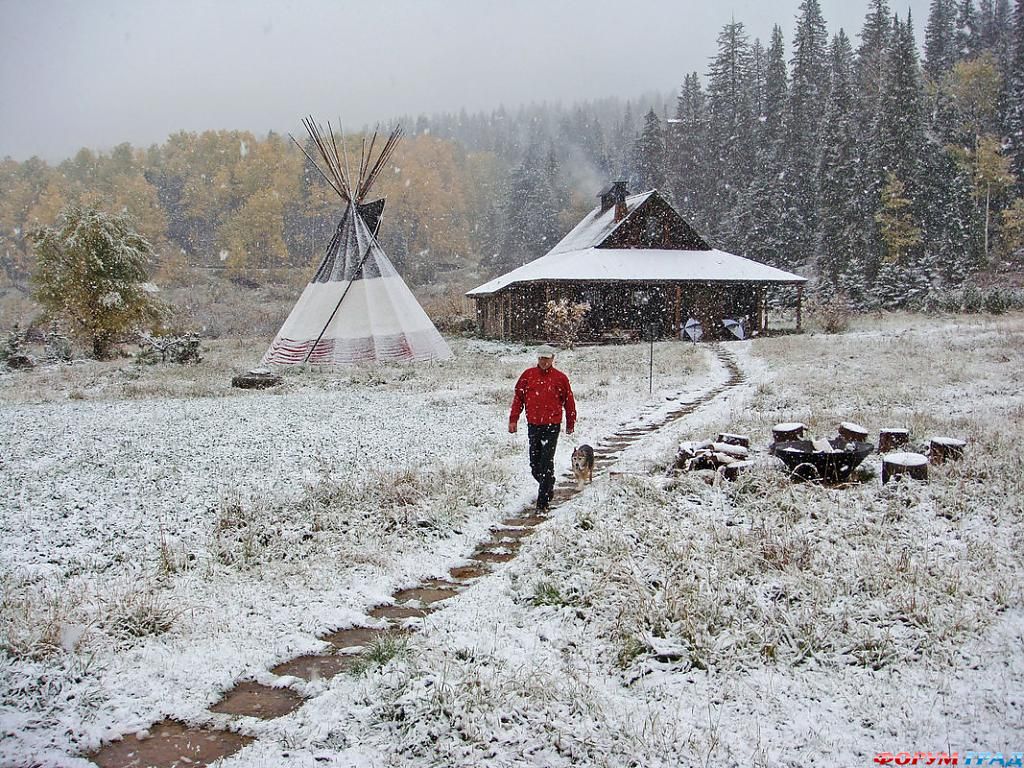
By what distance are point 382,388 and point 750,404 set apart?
29.9 ft

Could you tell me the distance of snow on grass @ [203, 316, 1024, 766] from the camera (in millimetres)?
3516

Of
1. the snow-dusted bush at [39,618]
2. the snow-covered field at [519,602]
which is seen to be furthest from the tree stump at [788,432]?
the snow-dusted bush at [39,618]

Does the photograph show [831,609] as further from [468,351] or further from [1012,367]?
[468,351]

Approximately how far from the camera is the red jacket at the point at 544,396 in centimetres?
780

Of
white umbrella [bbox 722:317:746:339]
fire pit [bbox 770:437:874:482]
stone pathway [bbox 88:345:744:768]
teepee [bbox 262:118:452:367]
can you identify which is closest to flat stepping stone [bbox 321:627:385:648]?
stone pathway [bbox 88:345:744:768]

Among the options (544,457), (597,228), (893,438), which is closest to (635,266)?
(597,228)

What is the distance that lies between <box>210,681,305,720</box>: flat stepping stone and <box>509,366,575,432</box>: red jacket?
4.22m

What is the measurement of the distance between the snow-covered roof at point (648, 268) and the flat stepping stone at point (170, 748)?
2432 centimetres

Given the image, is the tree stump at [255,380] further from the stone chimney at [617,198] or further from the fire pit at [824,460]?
the stone chimney at [617,198]

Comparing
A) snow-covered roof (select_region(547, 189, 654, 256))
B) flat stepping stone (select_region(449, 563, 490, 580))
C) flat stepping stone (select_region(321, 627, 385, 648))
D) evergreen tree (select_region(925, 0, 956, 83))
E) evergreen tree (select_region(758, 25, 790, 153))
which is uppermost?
evergreen tree (select_region(925, 0, 956, 83))

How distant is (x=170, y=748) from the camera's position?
363 cm

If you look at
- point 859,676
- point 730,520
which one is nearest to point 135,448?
point 730,520

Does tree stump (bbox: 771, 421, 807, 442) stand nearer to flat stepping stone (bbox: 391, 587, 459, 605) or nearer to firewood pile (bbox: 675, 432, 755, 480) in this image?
firewood pile (bbox: 675, 432, 755, 480)

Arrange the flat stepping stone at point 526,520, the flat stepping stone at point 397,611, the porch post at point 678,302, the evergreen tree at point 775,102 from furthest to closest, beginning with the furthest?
the evergreen tree at point 775,102 → the porch post at point 678,302 → the flat stepping stone at point 526,520 → the flat stepping stone at point 397,611
